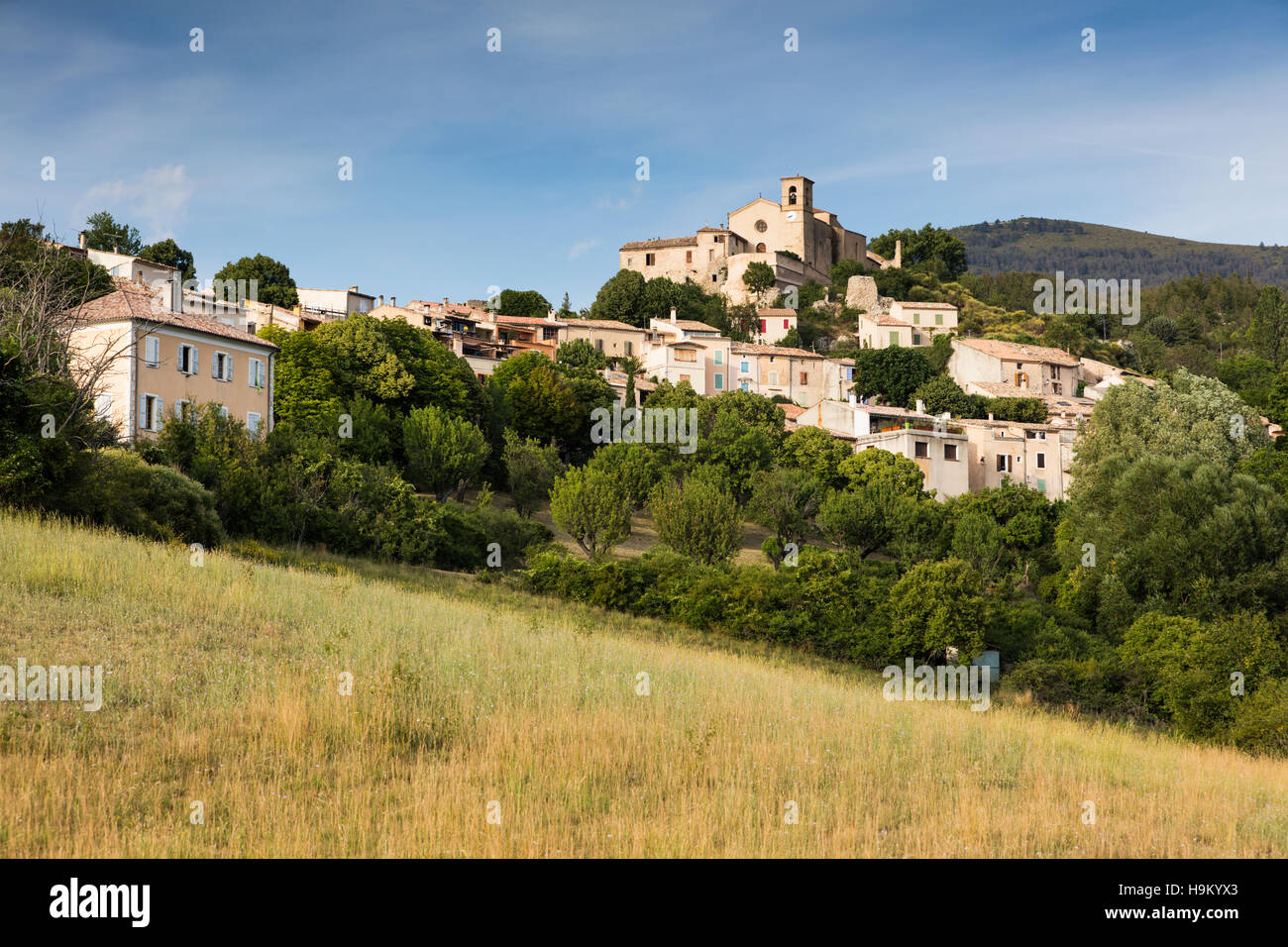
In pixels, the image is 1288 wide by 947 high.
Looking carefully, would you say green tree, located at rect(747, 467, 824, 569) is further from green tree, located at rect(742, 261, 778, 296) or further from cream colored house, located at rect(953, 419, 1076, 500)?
green tree, located at rect(742, 261, 778, 296)

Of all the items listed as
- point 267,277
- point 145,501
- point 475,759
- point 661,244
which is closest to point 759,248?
point 661,244

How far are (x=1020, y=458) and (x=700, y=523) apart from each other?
3057 cm

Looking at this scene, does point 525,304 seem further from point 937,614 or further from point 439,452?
point 937,614

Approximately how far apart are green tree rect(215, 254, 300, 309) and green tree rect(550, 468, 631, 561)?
4305 cm

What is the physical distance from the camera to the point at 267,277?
292 feet

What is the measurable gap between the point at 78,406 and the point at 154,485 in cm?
347

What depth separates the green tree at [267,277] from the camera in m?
86.3

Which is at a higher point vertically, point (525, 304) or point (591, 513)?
point (525, 304)

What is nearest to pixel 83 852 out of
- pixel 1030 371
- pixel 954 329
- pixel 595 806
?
pixel 595 806

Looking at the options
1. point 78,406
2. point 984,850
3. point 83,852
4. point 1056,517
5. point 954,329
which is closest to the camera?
point 83,852

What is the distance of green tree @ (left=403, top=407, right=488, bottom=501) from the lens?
185ft

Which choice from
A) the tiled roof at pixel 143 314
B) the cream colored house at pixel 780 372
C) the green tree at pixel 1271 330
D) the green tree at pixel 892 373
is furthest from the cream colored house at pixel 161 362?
the green tree at pixel 1271 330

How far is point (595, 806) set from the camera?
10.7 meters
